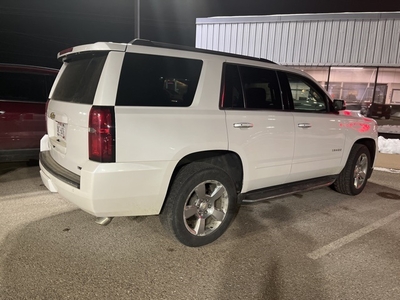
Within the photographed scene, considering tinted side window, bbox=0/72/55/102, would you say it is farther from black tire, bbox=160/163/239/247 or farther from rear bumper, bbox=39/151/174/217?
black tire, bbox=160/163/239/247

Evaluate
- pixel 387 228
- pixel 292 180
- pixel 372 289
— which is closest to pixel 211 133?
pixel 292 180

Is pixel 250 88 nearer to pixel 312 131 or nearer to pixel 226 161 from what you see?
pixel 226 161

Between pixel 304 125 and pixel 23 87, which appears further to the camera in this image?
pixel 23 87

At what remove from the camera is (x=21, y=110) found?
214 inches

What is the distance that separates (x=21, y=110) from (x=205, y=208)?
4010mm

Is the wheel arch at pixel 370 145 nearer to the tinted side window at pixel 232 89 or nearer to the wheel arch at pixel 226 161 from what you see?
the wheel arch at pixel 226 161

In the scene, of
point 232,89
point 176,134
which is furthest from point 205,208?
point 232,89

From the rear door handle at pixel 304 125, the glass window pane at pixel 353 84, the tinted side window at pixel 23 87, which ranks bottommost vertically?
the rear door handle at pixel 304 125

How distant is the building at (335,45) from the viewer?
11750 millimetres

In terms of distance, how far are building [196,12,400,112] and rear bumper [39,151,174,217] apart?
11503 millimetres

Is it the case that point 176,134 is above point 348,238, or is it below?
above

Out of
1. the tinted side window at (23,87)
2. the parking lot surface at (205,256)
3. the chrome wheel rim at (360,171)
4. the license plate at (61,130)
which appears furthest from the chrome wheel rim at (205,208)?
→ the tinted side window at (23,87)

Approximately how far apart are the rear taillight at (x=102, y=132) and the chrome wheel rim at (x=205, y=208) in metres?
0.99

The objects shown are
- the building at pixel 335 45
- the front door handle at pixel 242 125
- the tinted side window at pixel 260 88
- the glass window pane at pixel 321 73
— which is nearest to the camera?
the front door handle at pixel 242 125
